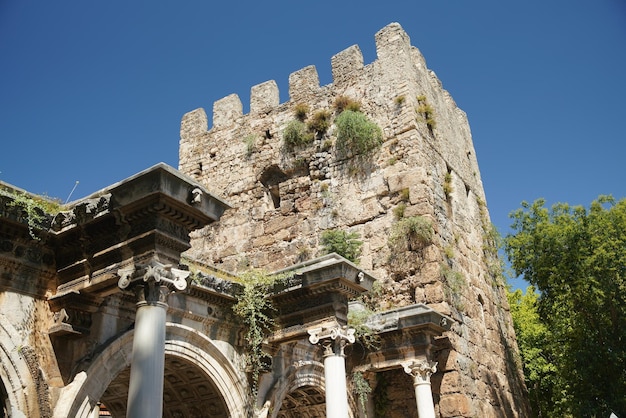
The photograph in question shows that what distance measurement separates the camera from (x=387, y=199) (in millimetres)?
13336

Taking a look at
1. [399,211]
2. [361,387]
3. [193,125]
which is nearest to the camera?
[361,387]

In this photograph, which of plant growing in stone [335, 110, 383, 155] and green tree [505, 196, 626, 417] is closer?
plant growing in stone [335, 110, 383, 155]

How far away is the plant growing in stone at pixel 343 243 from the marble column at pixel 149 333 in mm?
6735

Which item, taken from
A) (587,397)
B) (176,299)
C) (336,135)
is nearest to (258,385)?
(176,299)

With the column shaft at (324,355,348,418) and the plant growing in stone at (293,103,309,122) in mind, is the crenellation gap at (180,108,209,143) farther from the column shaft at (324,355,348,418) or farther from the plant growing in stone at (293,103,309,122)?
the column shaft at (324,355,348,418)

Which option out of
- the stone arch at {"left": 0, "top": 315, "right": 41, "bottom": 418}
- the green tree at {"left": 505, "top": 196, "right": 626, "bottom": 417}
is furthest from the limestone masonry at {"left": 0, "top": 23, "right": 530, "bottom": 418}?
the green tree at {"left": 505, "top": 196, "right": 626, "bottom": 417}

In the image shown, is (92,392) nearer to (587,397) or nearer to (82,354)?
(82,354)

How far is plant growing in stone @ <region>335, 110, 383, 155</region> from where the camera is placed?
46.0ft

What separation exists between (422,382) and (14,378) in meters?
7.00

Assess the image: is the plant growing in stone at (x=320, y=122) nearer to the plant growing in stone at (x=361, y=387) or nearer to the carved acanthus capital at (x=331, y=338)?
the plant growing in stone at (x=361, y=387)

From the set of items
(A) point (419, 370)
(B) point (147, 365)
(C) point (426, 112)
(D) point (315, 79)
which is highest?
(D) point (315, 79)

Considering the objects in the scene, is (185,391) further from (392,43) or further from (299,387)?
(392,43)

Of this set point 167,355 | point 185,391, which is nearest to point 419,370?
point 185,391

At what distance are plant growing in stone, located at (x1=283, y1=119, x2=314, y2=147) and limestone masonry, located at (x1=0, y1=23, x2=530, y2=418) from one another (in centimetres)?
6
